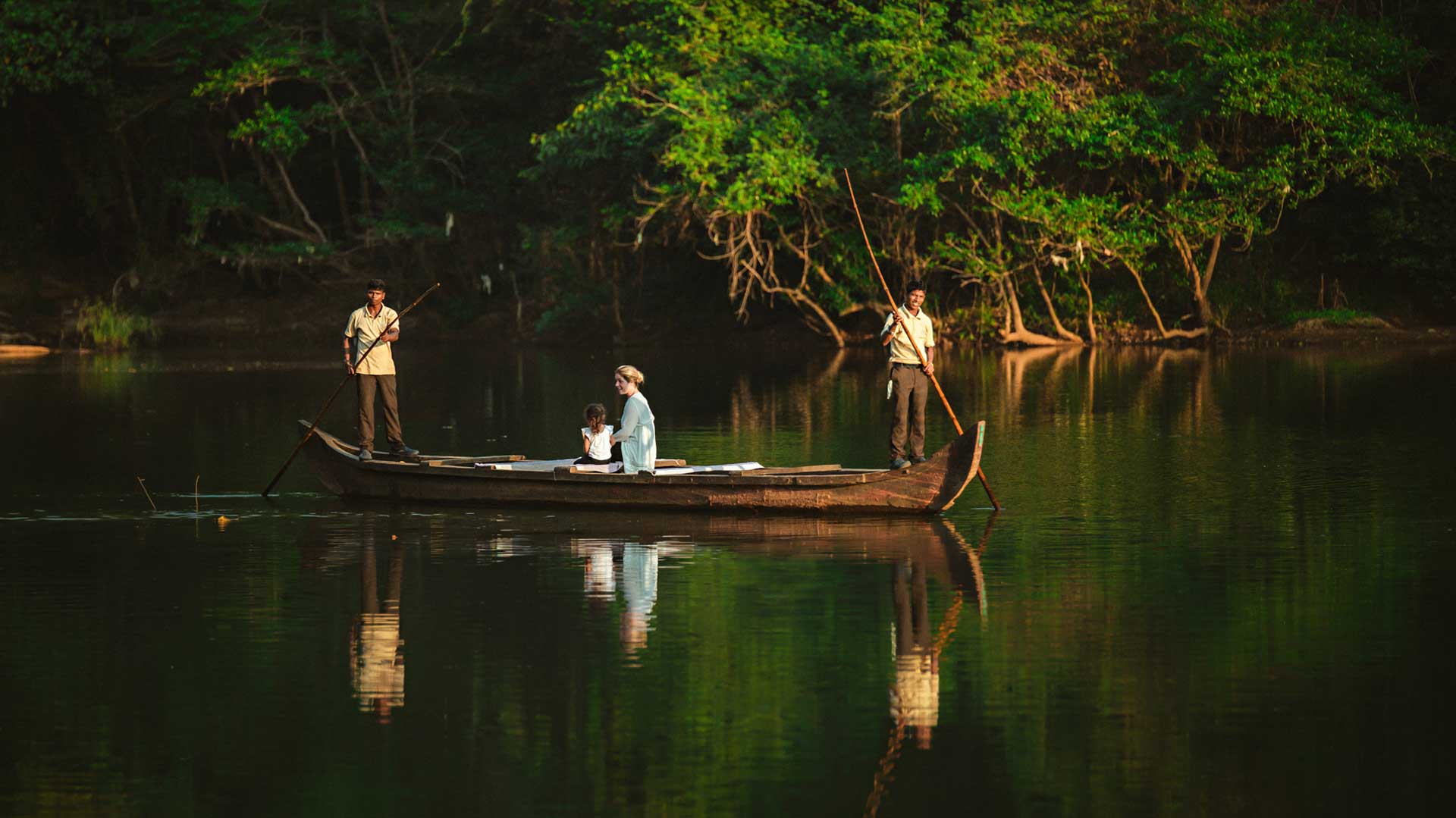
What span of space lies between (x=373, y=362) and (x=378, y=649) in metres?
7.76

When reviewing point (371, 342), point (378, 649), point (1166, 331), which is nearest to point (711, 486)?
point (371, 342)

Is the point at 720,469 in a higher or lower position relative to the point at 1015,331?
lower

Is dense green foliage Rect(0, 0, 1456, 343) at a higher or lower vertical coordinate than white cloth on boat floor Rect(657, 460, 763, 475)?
higher

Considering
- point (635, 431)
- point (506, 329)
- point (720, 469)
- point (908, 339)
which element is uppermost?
point (506, 329)

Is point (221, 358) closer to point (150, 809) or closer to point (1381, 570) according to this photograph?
point (1381, 570)

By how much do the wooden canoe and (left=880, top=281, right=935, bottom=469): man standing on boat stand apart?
0.71 meters

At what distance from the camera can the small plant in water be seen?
150ft

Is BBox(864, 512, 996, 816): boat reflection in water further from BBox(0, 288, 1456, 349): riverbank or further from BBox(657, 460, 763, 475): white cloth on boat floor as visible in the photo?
BBox(0, 288, 1456, 349): riverbank

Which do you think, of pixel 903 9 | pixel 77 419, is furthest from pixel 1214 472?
pixel 903 9

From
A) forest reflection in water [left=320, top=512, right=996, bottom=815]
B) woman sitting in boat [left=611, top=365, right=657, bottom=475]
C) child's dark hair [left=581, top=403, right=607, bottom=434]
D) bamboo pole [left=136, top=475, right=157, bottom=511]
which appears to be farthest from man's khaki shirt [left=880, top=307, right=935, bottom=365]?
bamboo pole [left=136, top=475, right=157, bottom=511]

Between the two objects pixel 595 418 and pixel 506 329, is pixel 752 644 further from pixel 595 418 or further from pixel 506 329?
pixel 506 329

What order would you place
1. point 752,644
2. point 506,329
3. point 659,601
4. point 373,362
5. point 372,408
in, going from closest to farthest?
point 752,644, point 659,601, point 372,408, point 373,362, point 506,329

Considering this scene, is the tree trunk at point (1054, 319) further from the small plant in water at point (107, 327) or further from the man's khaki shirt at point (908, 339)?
the man's khaki shirt at point (908, 339)

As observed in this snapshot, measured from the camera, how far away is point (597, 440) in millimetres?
16125
